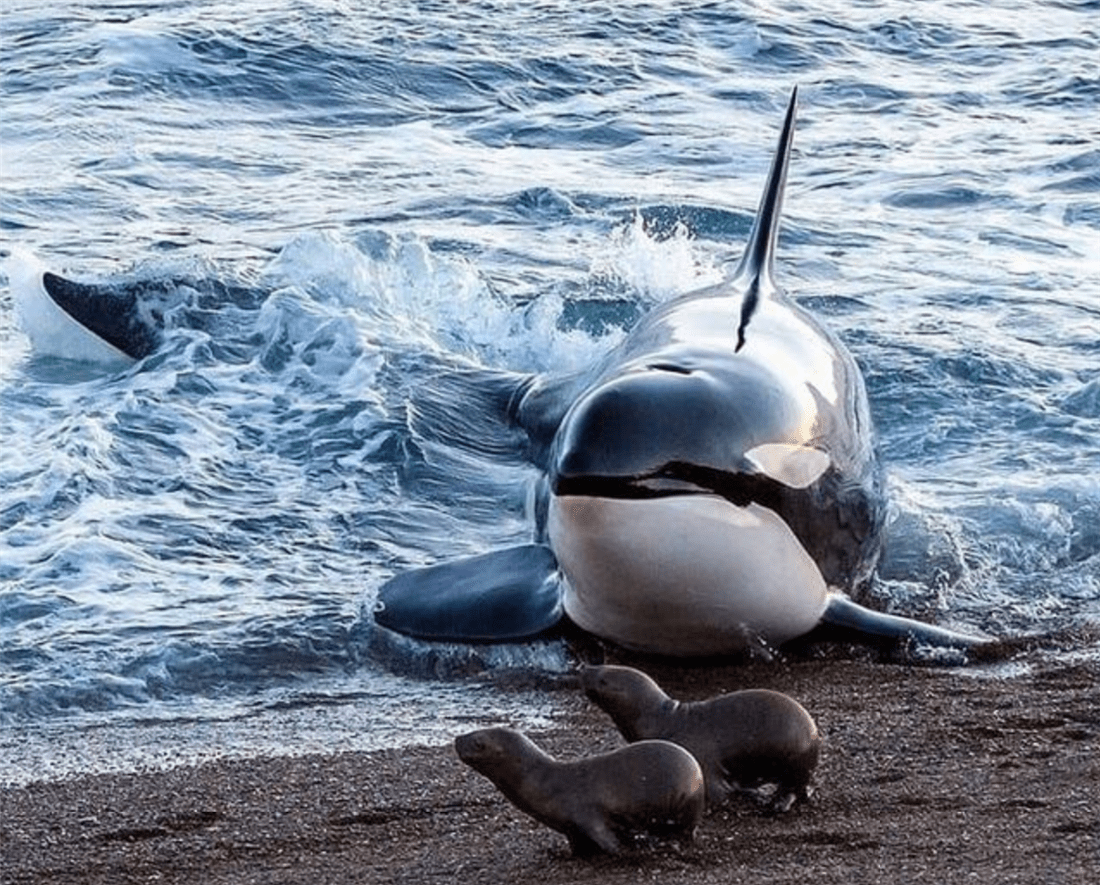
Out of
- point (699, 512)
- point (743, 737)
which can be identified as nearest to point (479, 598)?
point (699, 512)

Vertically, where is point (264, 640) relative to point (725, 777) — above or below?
below

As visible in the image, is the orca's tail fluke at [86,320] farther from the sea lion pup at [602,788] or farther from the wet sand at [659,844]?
the sea lion pup at [602,788]

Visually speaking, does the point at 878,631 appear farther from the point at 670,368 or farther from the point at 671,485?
the point at 670,368

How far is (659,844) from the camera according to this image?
259 inches

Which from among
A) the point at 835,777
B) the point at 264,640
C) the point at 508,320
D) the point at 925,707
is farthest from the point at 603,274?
the point at 835,777

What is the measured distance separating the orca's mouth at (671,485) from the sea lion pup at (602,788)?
7.08ft

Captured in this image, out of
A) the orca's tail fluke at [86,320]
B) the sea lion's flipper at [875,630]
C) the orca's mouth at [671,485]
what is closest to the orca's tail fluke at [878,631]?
the sea lion's flipper at [875,630]

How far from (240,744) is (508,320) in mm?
7621

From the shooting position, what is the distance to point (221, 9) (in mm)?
27172

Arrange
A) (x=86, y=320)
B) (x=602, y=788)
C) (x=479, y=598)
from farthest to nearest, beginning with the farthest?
(x=86, y=320) → (x=479, y=598) → (x=602, y=788)

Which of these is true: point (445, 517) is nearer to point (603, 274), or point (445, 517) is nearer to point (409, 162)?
point (603, 274)

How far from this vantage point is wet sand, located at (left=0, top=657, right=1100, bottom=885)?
6.45 meters

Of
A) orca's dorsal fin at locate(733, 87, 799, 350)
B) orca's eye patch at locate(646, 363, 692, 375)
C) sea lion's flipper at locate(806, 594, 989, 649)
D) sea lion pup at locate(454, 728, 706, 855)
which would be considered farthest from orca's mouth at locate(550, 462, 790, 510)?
sea lion pup at locate(454, 728, 706, 855)

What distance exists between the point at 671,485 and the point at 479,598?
4.57ft
